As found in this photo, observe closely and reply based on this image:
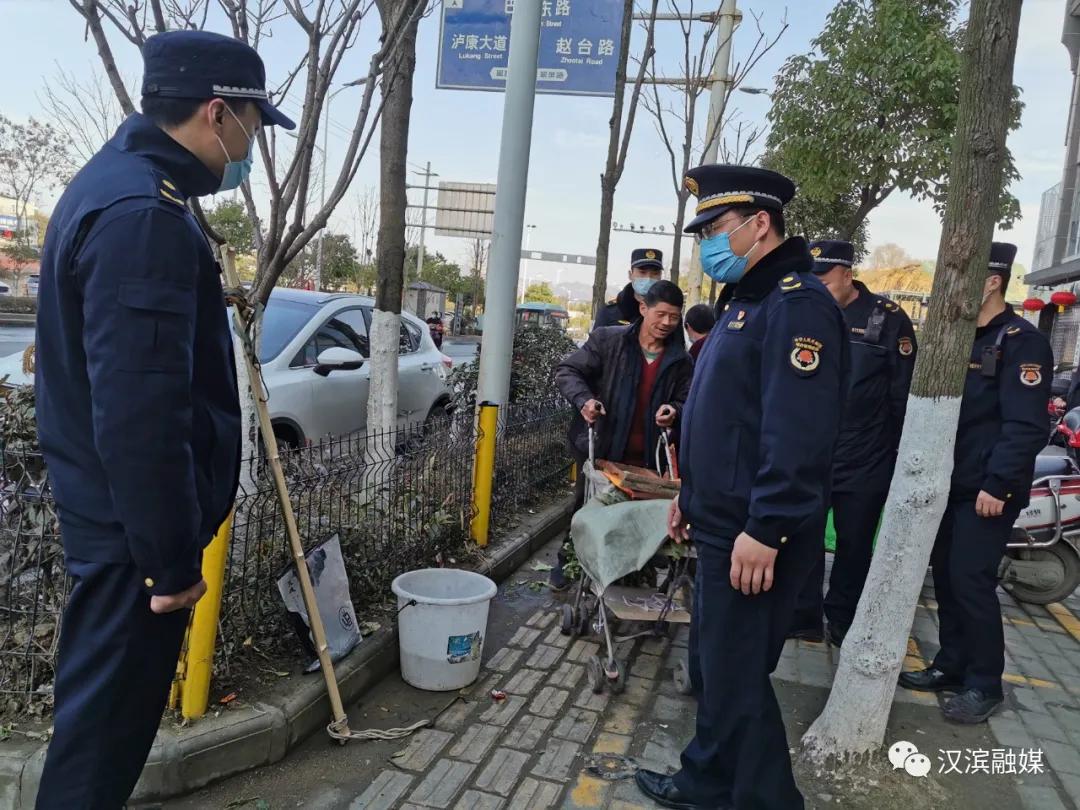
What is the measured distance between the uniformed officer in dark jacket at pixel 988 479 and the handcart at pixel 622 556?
1.21 meters

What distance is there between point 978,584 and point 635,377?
1.94 meters

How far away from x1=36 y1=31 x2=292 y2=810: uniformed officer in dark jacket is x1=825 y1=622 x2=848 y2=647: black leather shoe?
349cm

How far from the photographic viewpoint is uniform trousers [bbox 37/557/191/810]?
5.87 ft

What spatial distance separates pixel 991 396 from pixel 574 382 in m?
2.06

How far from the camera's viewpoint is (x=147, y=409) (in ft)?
5.31

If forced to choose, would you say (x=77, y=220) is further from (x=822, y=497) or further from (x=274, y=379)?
(x=274, y=379)

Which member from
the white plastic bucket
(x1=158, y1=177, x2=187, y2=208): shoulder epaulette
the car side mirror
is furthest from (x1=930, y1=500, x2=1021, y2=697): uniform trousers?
the car side mirror

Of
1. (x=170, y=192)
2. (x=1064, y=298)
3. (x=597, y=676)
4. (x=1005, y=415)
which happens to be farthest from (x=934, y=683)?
(x=1064, y=298)

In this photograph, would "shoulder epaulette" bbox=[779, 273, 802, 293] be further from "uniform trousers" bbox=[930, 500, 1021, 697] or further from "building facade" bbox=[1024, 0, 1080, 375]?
"building facade" bbox=[1024, 0, 1080, 375]

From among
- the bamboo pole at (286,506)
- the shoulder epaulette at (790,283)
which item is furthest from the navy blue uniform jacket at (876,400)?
the bamboo pole at (286,506)

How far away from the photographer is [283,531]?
332 cm

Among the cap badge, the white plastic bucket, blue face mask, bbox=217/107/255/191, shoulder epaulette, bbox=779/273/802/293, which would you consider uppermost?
blue face mask, bbox=217/107/255/191

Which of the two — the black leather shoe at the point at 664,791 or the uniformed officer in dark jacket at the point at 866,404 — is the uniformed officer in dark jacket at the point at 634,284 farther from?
the black leather shoe at the point at 664,791

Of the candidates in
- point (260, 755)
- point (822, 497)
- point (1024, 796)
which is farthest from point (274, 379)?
point (1024, 796)
